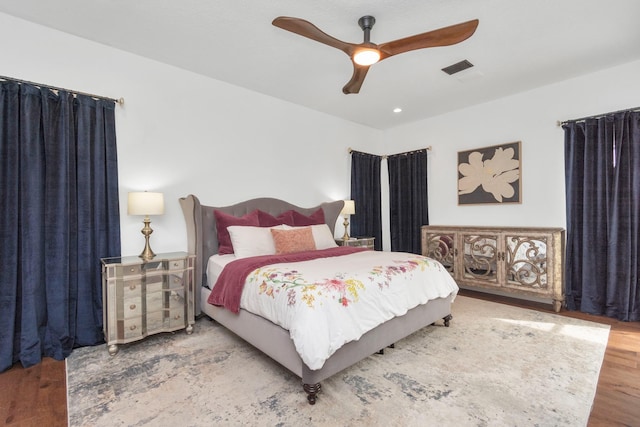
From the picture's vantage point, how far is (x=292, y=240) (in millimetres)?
3312

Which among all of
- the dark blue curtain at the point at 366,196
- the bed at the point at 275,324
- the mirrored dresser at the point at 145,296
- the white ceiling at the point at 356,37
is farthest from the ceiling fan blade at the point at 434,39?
the dark blue curtain at the point at 366,196

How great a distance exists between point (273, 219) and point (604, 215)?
3.76m

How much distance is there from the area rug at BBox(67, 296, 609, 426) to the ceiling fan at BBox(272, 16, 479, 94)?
7.73 ft

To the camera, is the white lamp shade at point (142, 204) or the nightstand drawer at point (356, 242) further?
the nightstand drawer at point (356, 242)

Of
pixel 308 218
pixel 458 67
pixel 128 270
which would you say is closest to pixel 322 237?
pixel 308 218

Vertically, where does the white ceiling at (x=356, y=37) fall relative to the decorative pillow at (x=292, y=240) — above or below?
above

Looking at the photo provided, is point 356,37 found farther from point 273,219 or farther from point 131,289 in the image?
point 131,289

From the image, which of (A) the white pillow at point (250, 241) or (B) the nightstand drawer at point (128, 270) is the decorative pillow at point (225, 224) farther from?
(B) the nightstand drawer at point (128, 270)

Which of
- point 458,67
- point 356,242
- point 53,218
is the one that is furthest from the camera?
point 356,242

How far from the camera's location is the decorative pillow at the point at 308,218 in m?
4.05

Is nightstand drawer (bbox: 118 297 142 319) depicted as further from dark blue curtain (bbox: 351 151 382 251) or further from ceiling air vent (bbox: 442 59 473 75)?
ceiling air vent (bbox: 442 59 473 75)

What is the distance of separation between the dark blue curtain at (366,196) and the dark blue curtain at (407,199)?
9.1 inches

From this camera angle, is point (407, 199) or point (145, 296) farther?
point (407, 199)

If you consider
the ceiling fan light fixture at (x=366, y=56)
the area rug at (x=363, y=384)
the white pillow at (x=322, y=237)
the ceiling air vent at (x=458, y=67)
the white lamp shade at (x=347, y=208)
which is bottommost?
the area rug at (x=363, y=384)
